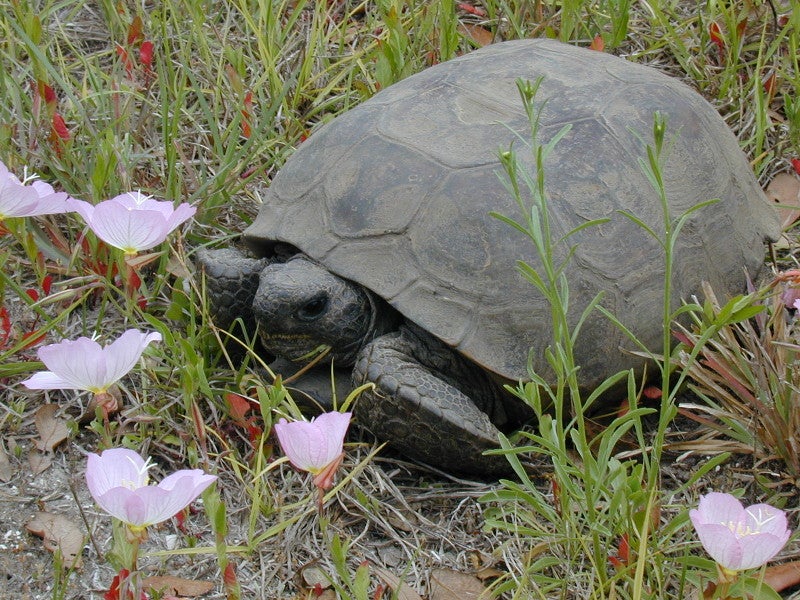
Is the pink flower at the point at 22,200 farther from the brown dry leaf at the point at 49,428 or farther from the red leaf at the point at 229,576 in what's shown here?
the red leaf at the point at 229,576

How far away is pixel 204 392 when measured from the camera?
103 inches

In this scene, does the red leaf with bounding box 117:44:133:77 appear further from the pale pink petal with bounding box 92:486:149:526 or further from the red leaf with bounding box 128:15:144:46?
the pale pink petal with bounding box 92:486:149:526

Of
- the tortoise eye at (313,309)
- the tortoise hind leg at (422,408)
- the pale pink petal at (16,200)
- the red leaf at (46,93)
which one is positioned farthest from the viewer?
the red leaf at (46,93)

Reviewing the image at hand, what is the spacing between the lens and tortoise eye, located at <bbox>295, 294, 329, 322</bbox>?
2.77m

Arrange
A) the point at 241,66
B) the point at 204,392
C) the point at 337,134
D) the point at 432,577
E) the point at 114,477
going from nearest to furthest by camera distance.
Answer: the point at 114,477 → the point at 432,577 → the point at 204,392 → the point at 337,134 → the point at 241,66

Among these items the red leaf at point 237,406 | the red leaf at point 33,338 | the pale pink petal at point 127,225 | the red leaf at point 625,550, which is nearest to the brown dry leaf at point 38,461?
the red leaf at point 33,338

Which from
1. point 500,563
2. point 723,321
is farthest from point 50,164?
point 723,321

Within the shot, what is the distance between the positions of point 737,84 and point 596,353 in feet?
5.82

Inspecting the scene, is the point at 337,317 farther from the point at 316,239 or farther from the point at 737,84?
the point at 737,84

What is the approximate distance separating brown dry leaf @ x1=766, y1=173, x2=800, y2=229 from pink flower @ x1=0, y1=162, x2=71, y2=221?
2.59 m

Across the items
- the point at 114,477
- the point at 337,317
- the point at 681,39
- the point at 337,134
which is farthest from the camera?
the point at 681,39

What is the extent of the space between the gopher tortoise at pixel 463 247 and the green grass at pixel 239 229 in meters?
0.15

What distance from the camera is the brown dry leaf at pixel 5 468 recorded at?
8.18 ft

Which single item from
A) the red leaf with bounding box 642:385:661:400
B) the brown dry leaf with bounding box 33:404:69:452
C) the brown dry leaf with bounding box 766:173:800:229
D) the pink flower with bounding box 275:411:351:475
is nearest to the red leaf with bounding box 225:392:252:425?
the brown dry leaf with bounding box 33:404:69:452
